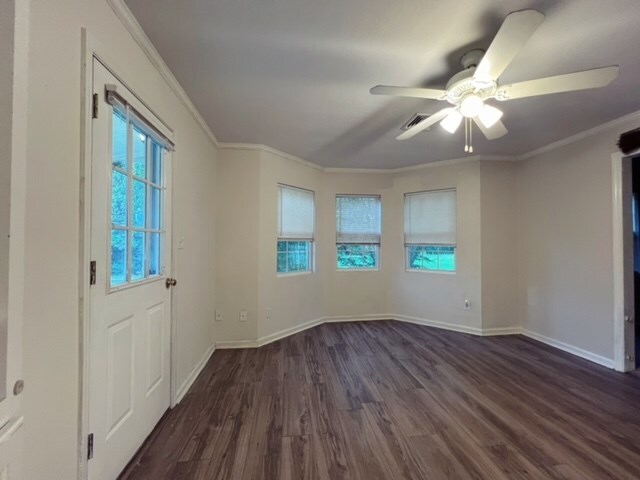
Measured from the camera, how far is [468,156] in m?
3.98

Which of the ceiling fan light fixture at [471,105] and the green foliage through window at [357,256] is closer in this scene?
the ceiling fan light fixture at [471,105]

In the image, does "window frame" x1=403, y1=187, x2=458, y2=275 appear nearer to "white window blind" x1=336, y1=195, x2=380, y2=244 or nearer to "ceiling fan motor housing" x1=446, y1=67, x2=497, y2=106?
"white window blind" x1=336, y1=195, x2=380, y2=244

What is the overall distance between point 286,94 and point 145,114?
3.40 ft

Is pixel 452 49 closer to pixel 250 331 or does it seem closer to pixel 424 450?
pixel 424 450

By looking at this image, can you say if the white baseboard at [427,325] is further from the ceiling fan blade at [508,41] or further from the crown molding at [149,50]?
the ceiling fan blade at [508,41]

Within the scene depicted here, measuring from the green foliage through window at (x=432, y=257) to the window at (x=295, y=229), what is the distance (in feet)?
5.13

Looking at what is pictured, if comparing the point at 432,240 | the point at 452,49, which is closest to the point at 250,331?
the point at 432,240

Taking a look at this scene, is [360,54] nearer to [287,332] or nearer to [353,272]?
[287,332]

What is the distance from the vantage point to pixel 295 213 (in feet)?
13.4

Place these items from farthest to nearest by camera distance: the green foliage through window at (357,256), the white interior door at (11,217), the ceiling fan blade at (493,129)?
the green foliage through window at (357,256) < the ceiling fan blade at (493,129) < the white interior door at (11,217)

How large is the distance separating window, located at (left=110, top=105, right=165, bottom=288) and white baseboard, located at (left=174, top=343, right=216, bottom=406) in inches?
39.6

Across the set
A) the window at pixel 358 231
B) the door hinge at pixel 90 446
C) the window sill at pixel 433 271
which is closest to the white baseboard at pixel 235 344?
the window at pixel 358 231

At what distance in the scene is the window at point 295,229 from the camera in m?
3.90

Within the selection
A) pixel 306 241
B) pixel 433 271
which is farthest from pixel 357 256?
pixel 433 271
